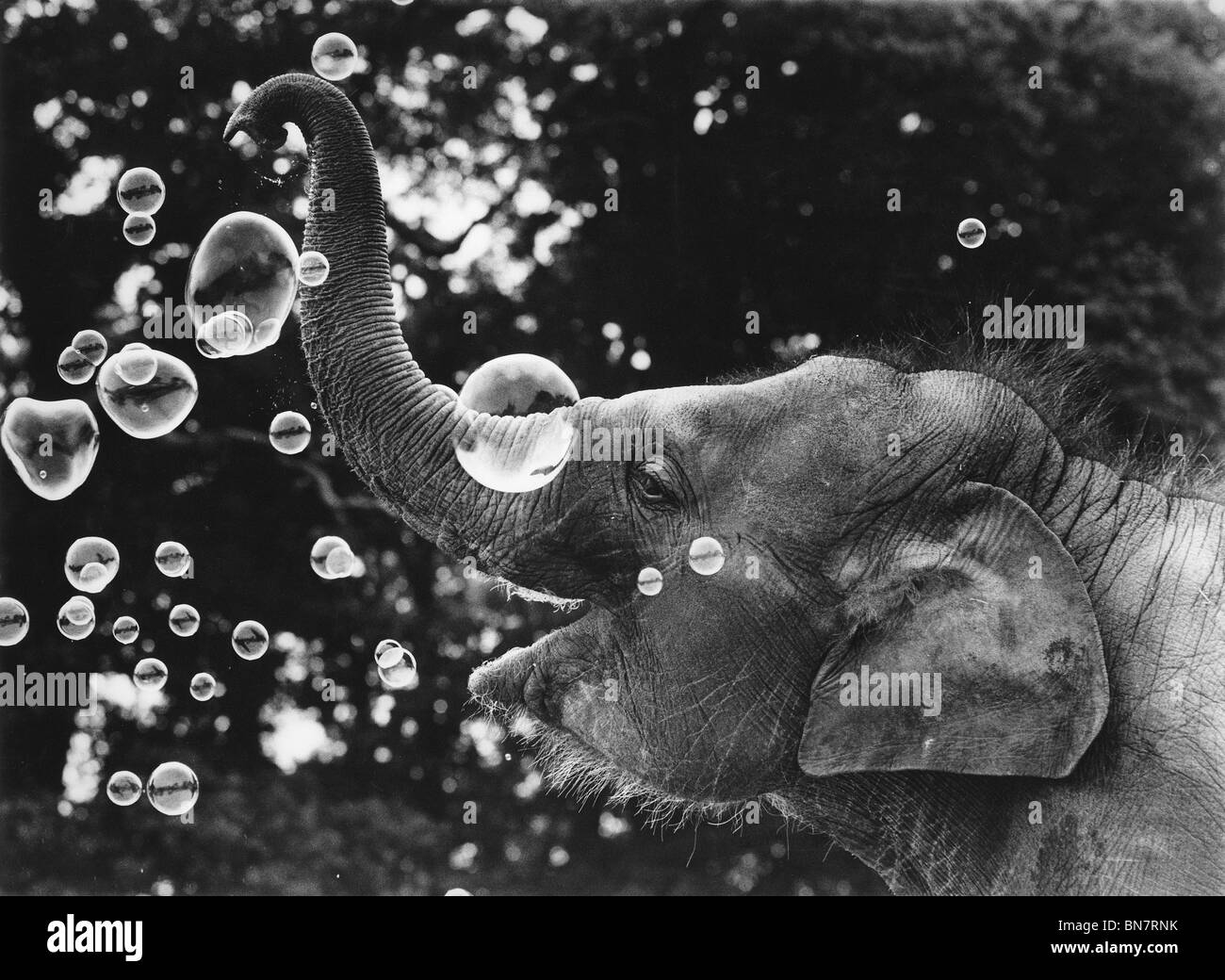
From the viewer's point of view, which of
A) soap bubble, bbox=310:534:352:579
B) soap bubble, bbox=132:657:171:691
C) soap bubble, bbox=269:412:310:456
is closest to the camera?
soap bubble, bbox=269:412:310:456

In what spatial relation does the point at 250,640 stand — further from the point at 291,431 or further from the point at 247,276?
the point at 247,276

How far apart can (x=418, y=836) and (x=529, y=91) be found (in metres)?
3.78

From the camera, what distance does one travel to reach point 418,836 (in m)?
7.62

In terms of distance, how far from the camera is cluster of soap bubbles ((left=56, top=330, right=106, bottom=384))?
4242mm

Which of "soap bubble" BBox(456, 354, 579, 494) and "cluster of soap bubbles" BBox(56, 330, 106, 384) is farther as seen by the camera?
"cluster of soap bubbles" BBox(56, 330, 106, 384)

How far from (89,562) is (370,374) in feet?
5.60

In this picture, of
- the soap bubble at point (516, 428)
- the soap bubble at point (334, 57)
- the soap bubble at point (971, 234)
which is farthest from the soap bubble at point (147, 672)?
the soap bubble at point (971, 234)

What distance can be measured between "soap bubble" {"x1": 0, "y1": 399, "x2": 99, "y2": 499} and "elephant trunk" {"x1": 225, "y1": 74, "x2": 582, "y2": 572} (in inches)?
49.9

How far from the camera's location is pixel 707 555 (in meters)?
3.06

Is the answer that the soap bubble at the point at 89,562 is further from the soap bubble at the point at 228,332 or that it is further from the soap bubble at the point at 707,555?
the soap bubble at the point at 707,555

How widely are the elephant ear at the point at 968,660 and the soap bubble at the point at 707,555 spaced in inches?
11.1

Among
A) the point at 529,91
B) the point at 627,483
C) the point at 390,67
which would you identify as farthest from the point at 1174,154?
the point at 627,483

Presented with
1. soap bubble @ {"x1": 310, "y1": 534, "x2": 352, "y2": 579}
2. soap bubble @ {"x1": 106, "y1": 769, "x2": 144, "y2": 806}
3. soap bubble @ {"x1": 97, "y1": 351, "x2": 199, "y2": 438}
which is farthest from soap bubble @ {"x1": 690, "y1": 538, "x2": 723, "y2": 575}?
soap bubble @ {"x1": 106, "y1": 769, "x2": 144, "y2": 806}

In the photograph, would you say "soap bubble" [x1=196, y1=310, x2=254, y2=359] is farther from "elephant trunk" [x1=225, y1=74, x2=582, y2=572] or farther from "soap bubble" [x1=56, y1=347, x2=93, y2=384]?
"soap bubble" [x1=56, y1=347, x2=93, y2=384]
